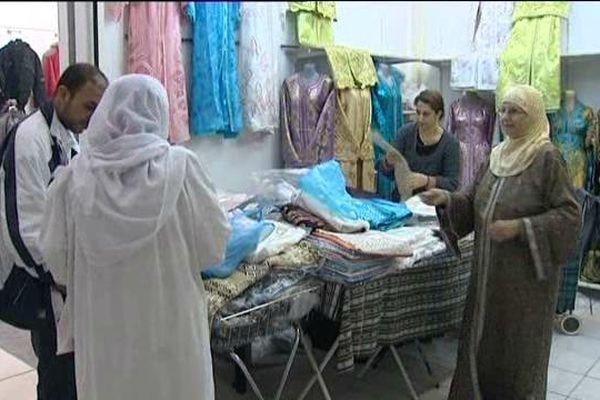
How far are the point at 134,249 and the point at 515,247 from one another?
4.40 feet

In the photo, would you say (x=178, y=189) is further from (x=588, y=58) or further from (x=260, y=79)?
(x=588, y=58)

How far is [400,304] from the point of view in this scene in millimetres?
2367

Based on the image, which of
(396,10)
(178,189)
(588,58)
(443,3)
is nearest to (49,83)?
(178,189)

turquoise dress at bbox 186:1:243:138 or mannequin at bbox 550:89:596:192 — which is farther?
mannequin at bbox 550:89:596:192

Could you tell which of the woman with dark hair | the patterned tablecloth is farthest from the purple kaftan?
the patterned tablecloth

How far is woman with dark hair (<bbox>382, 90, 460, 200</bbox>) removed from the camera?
2941mm

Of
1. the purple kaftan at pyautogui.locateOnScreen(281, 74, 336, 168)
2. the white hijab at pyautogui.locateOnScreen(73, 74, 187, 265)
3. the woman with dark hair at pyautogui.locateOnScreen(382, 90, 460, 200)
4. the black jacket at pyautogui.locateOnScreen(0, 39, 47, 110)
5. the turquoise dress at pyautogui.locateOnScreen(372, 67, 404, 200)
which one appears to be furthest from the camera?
the turquoise dress at pyautogui.locateOnScreen(372, 67, 404, 200)

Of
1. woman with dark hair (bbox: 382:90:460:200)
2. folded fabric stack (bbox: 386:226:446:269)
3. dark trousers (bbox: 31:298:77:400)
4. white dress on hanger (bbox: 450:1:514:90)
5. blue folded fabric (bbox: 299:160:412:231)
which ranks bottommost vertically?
dark trousers (bbox: 31:298:77:400)

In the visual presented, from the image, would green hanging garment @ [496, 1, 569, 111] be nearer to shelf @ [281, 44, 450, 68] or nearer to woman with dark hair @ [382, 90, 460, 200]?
shelf @ [281, 44, 450, 68]

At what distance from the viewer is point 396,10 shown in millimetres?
1585

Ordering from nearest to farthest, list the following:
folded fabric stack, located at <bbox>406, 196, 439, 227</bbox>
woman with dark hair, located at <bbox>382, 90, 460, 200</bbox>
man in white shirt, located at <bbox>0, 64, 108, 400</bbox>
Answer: man in white shirt, located at <bbox>0, 64, 108, 400</bbox>
folded fabric stack, located at <bbox>406, 196, 439, 227</bbox>
woman with dark hair, located at <bbox>382, 90, 460, 200</bbox>

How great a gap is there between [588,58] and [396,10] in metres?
3.22

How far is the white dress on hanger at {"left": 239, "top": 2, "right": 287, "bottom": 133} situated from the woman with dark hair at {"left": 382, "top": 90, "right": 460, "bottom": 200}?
1.00 metres

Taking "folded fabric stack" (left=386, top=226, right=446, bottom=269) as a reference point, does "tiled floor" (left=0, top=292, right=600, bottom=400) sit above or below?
below
